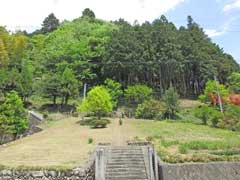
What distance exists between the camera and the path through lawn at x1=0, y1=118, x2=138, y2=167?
56.4 feet

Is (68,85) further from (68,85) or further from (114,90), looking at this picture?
(114,90)

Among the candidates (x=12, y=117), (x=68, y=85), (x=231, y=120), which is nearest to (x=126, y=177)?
(x=12, y=117)

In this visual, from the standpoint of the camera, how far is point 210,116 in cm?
3281

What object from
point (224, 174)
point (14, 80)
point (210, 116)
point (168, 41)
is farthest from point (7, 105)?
point (168, 41)

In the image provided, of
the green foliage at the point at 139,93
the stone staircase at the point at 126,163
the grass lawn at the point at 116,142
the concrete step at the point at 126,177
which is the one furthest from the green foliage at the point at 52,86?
the concrete step at the point at 126,177

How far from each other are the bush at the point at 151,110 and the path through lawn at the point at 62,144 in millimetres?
3604

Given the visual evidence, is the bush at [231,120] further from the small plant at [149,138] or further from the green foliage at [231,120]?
the small plant at [149,138]

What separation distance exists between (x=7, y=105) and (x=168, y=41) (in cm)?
2341

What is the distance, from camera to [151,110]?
36219 mm

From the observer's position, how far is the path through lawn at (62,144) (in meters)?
17.2

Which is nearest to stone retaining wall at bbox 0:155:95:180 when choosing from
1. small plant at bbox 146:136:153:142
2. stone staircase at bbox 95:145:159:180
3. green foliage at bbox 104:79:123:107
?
stone staircase at bbox 95:145:159:180

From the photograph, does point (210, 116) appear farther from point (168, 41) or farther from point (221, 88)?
point (168, 41)

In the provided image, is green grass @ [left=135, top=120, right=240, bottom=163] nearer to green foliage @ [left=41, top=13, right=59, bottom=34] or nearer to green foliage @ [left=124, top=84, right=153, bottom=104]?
green foliage @ [left=124, top=84, right=153, bottom=104]

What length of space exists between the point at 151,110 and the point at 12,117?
1388 centimetres
